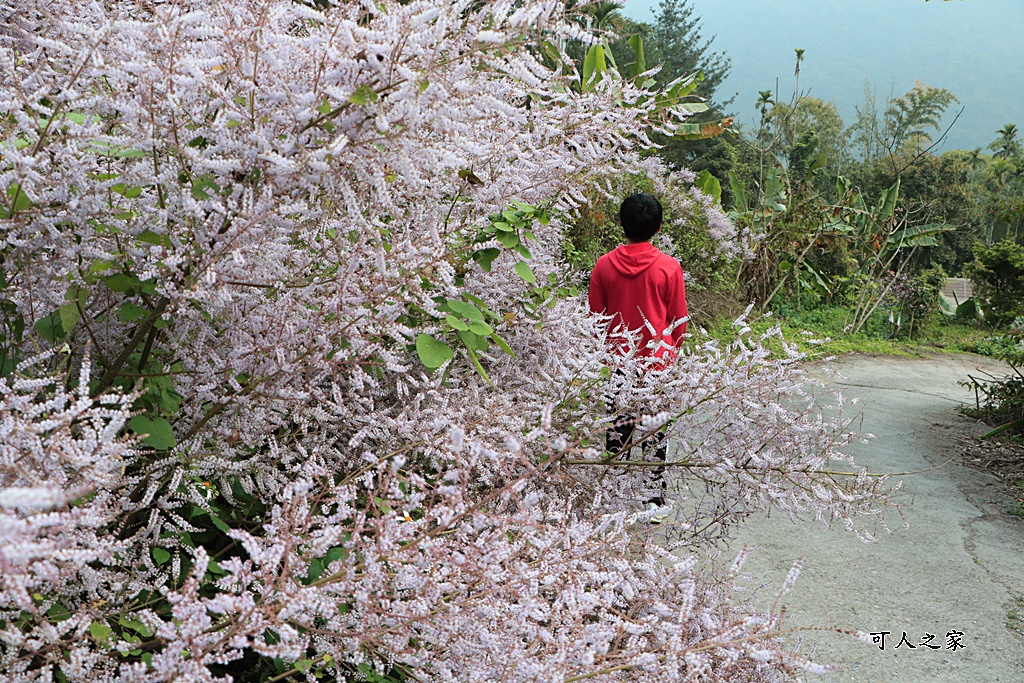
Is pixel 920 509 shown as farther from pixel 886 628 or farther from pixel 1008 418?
pixel 1008 418

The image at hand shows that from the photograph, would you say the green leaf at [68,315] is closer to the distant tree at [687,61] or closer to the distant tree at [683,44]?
the distant tree at [687,61]

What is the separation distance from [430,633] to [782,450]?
1707mm

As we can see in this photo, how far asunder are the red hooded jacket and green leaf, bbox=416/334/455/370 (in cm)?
242

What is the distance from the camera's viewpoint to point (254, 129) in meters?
1.61

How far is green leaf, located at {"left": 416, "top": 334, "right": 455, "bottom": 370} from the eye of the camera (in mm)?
2119

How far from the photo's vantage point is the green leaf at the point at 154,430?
5.30ft

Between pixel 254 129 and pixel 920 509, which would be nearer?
pixel 254 129

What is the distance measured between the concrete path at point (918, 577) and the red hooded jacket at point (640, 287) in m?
1.55

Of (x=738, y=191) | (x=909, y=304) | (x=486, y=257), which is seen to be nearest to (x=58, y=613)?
(x=486, y=257)

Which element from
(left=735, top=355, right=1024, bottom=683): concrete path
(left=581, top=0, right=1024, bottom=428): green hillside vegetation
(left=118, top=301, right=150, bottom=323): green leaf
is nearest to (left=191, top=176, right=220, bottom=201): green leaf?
(left=118, top=301, right=150, bottom=323): green leaf

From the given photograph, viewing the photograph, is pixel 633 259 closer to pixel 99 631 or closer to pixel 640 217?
A: pixel 640 217

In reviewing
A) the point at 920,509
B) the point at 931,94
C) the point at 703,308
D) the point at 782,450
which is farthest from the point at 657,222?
the point at 931,94

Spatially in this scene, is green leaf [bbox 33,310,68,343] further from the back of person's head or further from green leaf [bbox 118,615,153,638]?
the back of person's head

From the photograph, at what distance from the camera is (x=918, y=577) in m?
4.65
